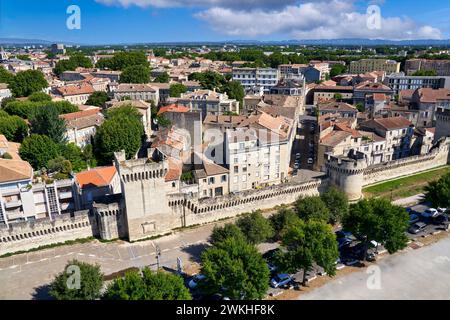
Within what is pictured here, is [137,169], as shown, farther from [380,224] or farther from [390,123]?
[390,123]

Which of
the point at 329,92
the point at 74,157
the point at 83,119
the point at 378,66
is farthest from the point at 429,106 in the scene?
the point at 378,66

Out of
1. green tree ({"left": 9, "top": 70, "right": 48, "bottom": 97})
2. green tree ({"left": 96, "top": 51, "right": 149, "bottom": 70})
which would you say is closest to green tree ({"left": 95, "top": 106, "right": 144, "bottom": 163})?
green tree ({"left": 9, "top": 70, "right": 48, "bottom": 97})

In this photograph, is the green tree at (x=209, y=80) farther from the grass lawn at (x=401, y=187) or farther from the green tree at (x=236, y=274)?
A: the green tree at (x=236, y=274)

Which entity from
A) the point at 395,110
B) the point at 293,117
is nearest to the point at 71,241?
the point at 293,117

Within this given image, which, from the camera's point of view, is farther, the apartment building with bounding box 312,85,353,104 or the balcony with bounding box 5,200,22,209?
the apartment building with bounding box 312,85,353,104

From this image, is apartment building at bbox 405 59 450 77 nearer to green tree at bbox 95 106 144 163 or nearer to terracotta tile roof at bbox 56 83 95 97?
terracotta tile roof at bbox 56 83 95 97
